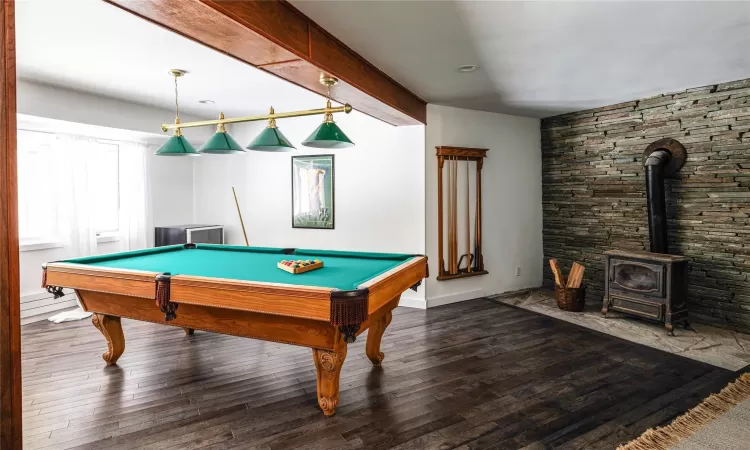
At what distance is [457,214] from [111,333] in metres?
3.83

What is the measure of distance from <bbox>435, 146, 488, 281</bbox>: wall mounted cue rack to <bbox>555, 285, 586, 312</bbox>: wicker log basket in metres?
0.99

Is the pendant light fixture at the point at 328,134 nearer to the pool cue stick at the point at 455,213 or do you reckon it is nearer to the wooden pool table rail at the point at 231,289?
the wooden pool table rail at the point at 231,289

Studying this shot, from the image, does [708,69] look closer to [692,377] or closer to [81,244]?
[692,377]

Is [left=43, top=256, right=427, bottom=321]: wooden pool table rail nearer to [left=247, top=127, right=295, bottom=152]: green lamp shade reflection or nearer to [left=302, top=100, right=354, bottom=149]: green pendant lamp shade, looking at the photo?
[left=302, top=100, right=354, bottom=149]: green pendant lamp shade

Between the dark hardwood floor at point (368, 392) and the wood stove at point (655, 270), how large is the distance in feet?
2.22

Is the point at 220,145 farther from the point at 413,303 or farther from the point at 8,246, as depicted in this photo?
the point at 413,303

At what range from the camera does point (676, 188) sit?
178 inches

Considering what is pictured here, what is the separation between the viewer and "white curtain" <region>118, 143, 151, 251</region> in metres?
5.63

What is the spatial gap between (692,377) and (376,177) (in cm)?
362

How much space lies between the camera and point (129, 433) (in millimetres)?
2330

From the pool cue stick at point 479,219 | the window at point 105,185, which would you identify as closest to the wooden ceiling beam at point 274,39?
the pool cue stick at point 479,219

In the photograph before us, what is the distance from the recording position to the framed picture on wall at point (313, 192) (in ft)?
18.1

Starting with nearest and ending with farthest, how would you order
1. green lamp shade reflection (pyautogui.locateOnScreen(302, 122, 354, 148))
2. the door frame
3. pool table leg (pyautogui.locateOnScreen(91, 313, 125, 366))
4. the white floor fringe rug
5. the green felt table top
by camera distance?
the door frame → the white floor fringe rug → the green felt table top → green lamp shade reflection (pyautogui.locateOnScreen(302, 122, 354, 148)) → pool table leg (pyautogui.locateOnScreen(91, 313, 125, 366))

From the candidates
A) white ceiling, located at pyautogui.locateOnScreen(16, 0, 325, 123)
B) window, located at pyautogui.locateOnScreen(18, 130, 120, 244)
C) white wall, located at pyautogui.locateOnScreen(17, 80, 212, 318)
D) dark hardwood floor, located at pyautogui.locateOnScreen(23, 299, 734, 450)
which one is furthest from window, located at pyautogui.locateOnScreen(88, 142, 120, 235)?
dark hardwood floor, located at pyautogui.locateOnScreen(23, 299, 734, 450)
